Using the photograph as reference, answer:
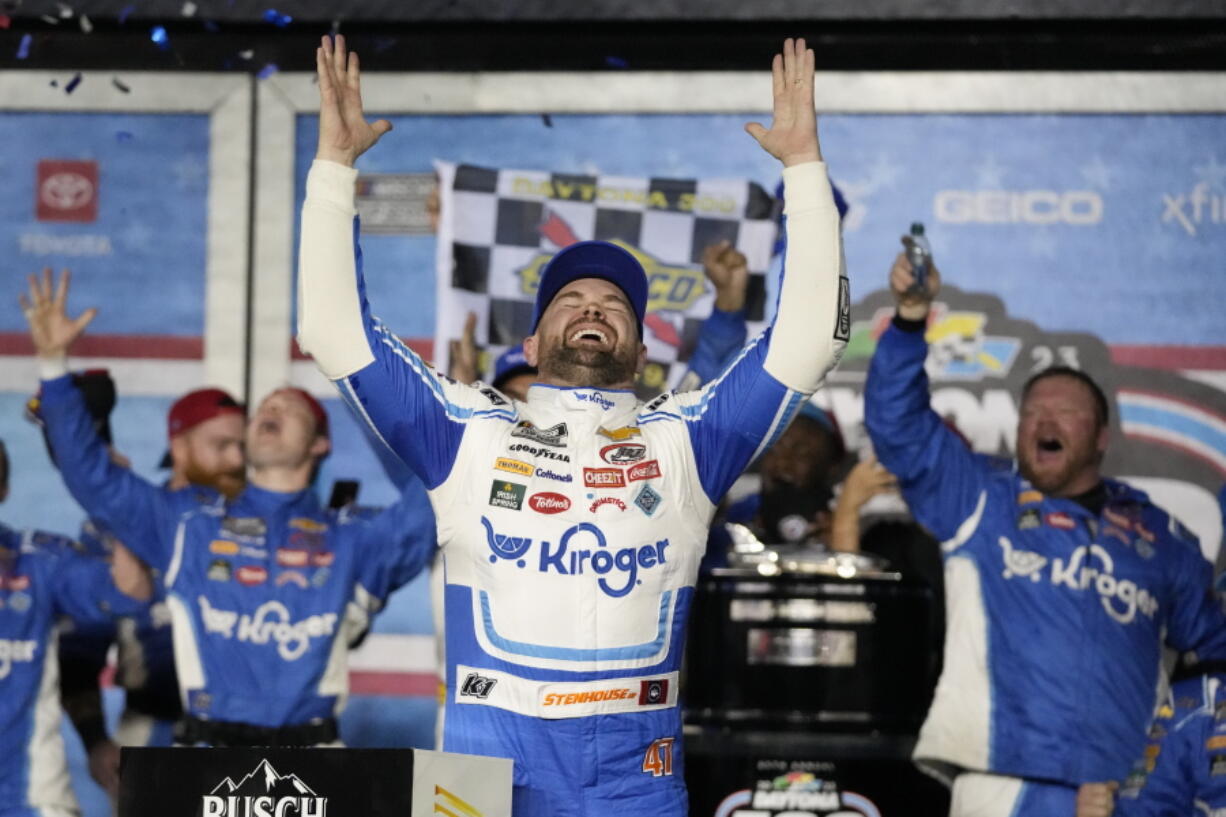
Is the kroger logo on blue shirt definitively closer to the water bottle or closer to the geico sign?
the water bottle

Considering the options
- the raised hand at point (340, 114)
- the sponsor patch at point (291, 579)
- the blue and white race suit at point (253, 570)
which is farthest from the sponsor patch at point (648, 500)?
the sponsor patch at point (291, 579)

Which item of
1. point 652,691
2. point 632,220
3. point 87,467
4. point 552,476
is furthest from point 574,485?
point 632,220

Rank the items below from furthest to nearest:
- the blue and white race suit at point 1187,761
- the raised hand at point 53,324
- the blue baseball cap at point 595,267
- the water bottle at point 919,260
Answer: the raised hand at point 53,324 → the blue and white race suit at point 1187,761 → the water bottle at point 919,260 → the blue baseball cap at point 595,267

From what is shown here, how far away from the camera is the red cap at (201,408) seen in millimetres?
4582

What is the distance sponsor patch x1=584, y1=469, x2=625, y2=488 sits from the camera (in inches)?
108

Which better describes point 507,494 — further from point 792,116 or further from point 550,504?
point 792,116

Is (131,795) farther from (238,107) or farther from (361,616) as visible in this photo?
(238,107)

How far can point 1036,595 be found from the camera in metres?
3.95

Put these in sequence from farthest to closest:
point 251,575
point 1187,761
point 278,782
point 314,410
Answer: point 314,410 < point 251,575 < point 1187,761 < point 278,782

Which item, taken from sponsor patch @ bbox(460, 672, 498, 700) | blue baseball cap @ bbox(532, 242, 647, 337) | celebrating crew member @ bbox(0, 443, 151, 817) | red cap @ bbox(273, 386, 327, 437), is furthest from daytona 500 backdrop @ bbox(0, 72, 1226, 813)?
sponsor patch @ bbox(460, 672, 498, 700)

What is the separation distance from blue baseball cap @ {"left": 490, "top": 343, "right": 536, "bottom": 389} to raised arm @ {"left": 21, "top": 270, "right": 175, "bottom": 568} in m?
0.97

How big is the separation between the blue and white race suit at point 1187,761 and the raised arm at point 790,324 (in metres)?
1.81

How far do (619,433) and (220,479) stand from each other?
2.18 meters

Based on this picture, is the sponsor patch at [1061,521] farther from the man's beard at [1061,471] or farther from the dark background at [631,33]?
the dark background at [631,33]
